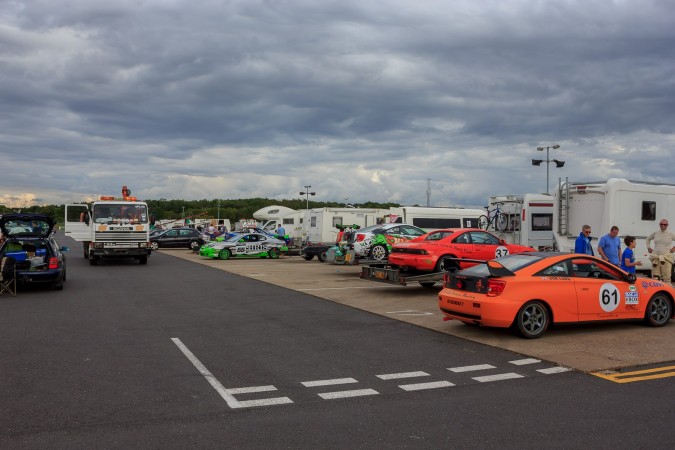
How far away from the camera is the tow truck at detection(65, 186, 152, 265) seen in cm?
2395

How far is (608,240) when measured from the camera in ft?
41.4

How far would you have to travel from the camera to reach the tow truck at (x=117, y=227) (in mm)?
23953

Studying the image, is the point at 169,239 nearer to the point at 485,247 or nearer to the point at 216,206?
the point at 485,247

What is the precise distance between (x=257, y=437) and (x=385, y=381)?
218cm

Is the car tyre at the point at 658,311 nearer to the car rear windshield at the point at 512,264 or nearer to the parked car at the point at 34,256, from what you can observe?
the car rear windshield at the point at 512,264

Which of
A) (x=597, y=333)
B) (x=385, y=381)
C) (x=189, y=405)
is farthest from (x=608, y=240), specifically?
(x=189, y=405)

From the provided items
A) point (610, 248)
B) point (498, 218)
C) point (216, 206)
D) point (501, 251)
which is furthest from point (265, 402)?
point (216, 206)

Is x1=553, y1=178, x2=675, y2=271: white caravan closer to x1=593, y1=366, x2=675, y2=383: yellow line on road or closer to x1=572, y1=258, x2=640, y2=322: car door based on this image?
x1=572, y1=258, x2=640, y2=322: car door

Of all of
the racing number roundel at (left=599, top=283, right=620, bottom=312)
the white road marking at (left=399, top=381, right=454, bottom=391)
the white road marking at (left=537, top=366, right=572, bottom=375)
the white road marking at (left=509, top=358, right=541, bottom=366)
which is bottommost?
the white road marking at (left=399, top=381, right=454, bottom=391)

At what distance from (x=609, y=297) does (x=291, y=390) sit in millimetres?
6095

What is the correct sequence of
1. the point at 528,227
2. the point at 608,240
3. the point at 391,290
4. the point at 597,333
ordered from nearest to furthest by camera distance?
the point at 597,333 < the point at 608,240 < the point at 391,290 < the point at 528,227

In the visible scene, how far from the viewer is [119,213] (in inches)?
963

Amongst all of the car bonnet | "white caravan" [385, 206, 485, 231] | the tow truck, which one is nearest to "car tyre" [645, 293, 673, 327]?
the car bonnet

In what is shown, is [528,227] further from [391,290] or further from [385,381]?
[385,381]
